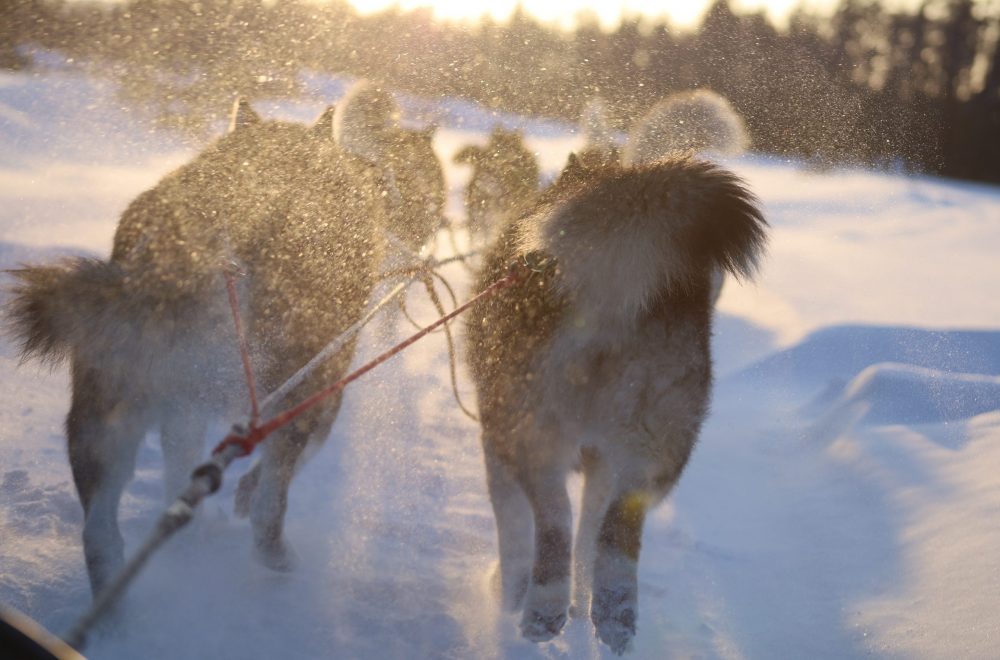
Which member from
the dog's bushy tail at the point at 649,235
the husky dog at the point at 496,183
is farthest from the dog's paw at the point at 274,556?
the husky dog at the point at 496,183

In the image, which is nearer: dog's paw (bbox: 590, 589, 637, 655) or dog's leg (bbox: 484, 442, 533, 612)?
dog's paw (bbox: 590, 589, 637, 655)

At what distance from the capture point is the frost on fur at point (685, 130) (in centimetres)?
407

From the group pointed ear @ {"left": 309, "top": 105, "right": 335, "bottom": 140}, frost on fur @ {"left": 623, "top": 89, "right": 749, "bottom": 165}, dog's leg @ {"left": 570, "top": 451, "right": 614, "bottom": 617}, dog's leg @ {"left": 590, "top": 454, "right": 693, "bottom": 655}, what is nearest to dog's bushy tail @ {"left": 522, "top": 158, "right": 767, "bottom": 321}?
dog's leg @ {"left": 590, "top": 454, "right": 693, "bottom": 655}

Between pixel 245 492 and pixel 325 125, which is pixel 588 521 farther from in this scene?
pixel 325 125

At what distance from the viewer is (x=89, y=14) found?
37.9 feet

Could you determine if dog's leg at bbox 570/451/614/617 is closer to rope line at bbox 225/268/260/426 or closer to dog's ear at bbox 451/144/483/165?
rope line at bbox 225/268/260/426

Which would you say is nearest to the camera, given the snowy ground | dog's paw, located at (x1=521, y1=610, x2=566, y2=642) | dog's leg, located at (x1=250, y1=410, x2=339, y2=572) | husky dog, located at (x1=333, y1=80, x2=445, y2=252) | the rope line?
the rope line

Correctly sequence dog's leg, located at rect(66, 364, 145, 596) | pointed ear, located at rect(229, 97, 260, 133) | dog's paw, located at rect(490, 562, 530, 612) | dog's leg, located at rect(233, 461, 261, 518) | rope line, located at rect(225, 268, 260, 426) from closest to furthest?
rope line, located at rect(225, 268, 260, 426) < dog's leg, located at rect(66, 364, 145, 596) < dog's paw, located at rect(490, 562, 530, 612) < dog's leg, located at rect(233, 461, 261, 518) < pointed ear, located at rect(229, 97, 260, 133)

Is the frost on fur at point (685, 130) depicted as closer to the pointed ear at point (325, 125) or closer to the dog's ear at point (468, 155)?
the dog's ear at point (468, 155)

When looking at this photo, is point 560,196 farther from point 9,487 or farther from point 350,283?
point 9,487

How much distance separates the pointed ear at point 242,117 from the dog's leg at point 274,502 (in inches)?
54.7

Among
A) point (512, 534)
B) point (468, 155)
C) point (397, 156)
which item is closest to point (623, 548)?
point (512, 534)

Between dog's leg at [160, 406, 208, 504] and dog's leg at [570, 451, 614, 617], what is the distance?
1.27m

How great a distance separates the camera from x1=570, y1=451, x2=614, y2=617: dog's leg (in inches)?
117
